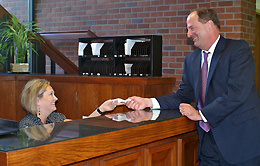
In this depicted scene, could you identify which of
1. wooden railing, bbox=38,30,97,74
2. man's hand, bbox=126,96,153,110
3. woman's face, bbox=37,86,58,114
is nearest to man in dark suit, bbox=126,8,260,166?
man's hand, bbox=126,96,153,110

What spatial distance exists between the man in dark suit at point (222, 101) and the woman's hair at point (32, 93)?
1.20 m

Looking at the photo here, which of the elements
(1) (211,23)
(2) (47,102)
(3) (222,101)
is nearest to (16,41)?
(2) (47,102)

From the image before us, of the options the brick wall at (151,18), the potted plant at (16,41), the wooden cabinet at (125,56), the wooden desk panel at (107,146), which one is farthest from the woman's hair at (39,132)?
the brick wall at (151,18)

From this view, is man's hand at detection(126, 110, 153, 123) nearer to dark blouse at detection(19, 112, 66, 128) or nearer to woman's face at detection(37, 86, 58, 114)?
dark blouse at detection(19, 112, 66, 128)

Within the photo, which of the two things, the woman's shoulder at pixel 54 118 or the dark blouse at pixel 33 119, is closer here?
the dark blouse at pixel 33 119

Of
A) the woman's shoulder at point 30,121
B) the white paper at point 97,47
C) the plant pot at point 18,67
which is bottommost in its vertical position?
the woman's shoulder at point 30,121

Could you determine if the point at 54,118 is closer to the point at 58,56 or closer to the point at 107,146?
the point at 107,146

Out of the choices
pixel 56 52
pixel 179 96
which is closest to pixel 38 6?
pixel 56 52

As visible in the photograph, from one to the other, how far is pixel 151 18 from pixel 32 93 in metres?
2.92

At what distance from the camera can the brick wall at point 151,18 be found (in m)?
→ 5.13

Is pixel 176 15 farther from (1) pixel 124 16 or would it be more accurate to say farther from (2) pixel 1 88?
(2) pixel 1 88

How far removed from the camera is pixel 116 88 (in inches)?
169

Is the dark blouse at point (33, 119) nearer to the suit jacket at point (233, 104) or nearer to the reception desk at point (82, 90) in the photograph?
the reception desk at point (82, 90)

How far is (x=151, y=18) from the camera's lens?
232 inches
